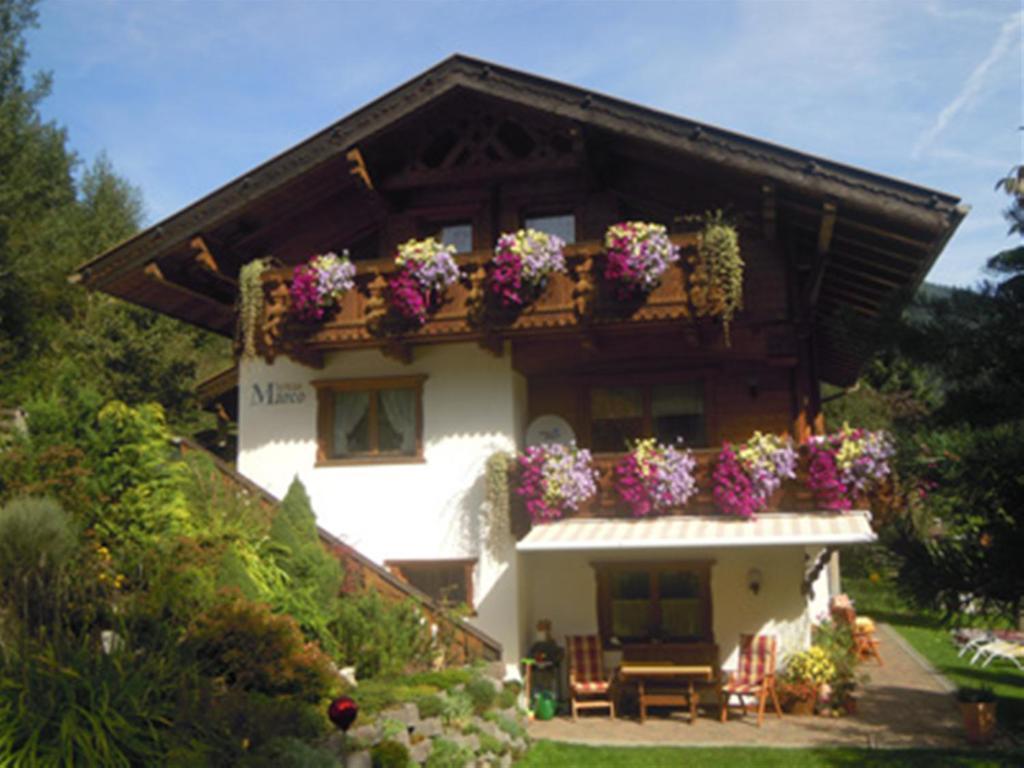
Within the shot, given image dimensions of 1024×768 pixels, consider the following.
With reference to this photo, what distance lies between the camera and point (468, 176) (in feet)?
51.9

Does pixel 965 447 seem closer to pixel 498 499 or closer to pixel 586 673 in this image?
pixel 586 673

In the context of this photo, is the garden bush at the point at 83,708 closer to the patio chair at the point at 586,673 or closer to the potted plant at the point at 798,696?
the patio chair at the point at 586,673

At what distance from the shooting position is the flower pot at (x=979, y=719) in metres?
11.8

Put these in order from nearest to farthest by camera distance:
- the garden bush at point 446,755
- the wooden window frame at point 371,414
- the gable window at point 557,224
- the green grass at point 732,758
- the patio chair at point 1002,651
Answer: the garden bush at point 446,755 < the green grass at point 732,758 < the wooden window frame at point 371,414 < the gable window at point 557,224 < the patio chair at point 1002,651

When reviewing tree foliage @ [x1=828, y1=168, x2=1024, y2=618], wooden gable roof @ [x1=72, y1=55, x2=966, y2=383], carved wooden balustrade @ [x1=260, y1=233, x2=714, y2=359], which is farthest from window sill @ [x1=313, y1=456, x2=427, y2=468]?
tree foliage @ [x1=828, y1=168, x2=1024, y2=618]

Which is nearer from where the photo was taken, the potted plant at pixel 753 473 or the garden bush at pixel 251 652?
the garden bush at pixel 251 652

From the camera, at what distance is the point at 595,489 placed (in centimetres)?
1448

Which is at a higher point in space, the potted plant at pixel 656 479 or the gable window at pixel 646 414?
the gable window at pixel 646 414

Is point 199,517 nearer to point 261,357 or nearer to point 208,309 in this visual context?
point 261,357

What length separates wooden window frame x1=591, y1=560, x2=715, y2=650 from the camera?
14852mm

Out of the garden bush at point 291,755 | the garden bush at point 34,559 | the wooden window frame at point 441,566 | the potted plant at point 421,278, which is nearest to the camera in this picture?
the garden bush at point 291,755

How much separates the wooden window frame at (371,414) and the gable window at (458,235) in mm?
2558

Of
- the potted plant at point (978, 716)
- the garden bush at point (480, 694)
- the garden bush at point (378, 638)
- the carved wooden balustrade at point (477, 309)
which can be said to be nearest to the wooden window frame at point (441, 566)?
the garden bush at point (378, 638)

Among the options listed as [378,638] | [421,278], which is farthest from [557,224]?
[378,638]
